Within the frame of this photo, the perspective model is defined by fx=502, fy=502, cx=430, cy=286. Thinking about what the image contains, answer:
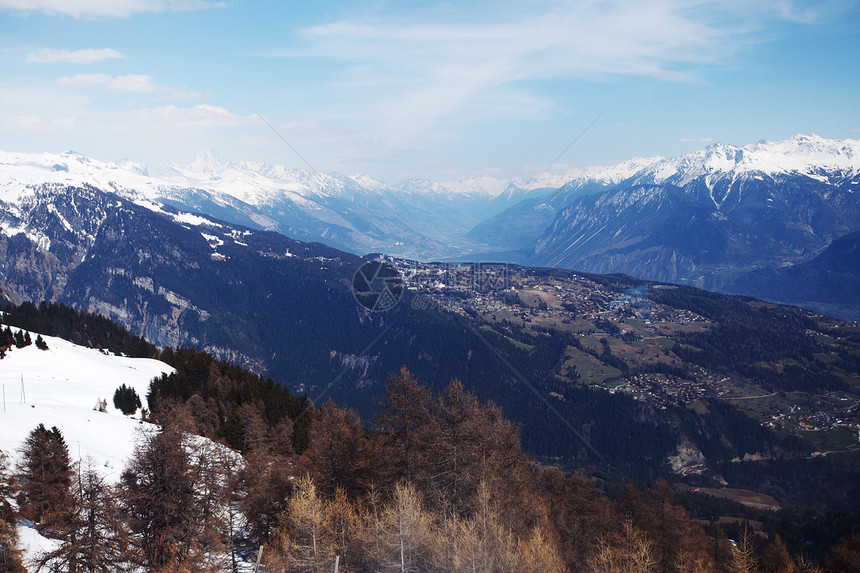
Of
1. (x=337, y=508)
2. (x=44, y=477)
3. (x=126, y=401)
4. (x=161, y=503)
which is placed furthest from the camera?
(x=126, y=401)

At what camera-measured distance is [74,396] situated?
205ft

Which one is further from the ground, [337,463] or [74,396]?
[337,463]

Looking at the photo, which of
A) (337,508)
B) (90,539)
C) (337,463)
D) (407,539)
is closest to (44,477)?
(90,539)

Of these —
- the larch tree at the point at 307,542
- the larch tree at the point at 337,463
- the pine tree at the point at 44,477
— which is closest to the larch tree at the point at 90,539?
the pine tree at the point at 44,477

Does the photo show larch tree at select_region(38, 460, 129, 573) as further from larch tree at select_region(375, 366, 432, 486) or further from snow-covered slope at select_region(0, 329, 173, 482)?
larch tree at select_region(375, 366, 432, 486)

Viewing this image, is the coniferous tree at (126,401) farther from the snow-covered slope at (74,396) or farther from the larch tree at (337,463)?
the larch tree at (337,463)

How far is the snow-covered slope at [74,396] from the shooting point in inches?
1737

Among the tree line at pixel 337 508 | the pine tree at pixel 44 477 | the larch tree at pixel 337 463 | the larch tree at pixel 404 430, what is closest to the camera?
the tree line at pixel 337 508

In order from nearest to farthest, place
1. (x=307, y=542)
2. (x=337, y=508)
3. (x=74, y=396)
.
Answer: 1. (x=307, y=542)
2. (x=337, y=508)
3. (x=74, y=396)

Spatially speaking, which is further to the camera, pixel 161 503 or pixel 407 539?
pixel 161 503

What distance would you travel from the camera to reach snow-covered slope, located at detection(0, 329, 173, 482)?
44125 millimetres

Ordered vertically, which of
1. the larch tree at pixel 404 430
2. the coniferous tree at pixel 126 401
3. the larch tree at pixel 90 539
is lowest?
the coniferous tree at pixel 126 401

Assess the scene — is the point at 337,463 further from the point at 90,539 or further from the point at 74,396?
the point at 74,396

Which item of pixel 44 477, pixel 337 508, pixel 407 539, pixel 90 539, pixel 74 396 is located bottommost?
pixel 74 396
